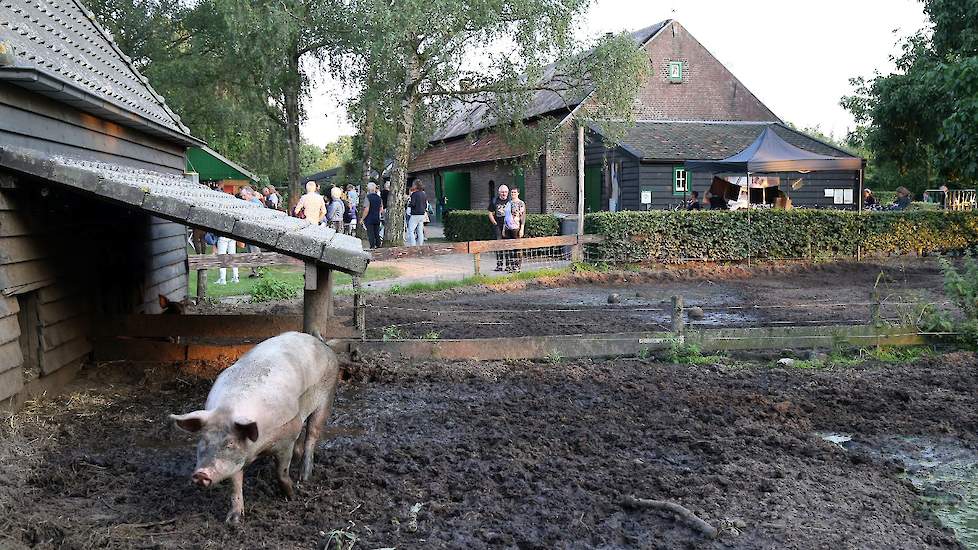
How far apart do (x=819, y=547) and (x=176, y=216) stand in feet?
17.0

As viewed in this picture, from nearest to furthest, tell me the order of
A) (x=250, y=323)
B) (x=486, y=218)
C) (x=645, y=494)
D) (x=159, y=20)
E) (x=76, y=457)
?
(x=645, y=494) < (x=76, y=457) < (x=250, y=323) < (x=486, y=218) < (x=159, y=20)

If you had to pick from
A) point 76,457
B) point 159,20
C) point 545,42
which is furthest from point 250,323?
point 159,20

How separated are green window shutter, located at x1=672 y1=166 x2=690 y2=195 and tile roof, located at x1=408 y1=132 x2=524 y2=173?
17.5ft

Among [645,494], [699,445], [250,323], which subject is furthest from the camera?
[250,323]

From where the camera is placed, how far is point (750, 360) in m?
9.83

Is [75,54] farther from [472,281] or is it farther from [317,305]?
[472,281]

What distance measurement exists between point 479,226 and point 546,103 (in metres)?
7.67

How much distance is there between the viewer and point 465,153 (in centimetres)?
3688

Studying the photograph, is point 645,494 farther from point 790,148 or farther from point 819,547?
point 790,148

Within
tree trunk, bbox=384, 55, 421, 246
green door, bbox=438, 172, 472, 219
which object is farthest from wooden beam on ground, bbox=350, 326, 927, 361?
green door, bbox=438, 172, 472, 219

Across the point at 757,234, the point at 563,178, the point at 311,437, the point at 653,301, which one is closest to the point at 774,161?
the point at 757,234

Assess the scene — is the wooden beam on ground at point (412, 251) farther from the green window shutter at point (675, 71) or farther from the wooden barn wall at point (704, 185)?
the green window shutter at point (675, 71)

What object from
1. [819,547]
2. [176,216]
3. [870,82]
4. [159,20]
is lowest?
[819,547]

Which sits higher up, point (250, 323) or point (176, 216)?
point (176, 216)
